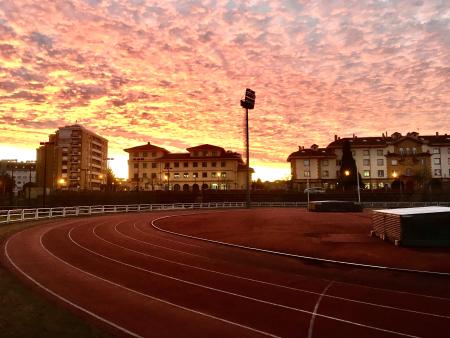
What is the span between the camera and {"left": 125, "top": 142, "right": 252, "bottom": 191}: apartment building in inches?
4090

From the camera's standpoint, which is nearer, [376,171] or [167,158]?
[376,171]

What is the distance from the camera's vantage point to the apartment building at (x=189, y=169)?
4090 inches

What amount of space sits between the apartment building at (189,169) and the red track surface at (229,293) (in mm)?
82578

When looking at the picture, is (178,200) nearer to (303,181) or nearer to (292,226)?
(303,181)

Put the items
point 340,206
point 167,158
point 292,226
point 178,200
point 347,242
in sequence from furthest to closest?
1. point 167,158
2. point 178,200
3. point 340,206
4. point 292,226
5. point 347,242

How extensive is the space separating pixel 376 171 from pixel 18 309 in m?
97.7

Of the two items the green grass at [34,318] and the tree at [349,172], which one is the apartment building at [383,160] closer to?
the tree at [349,172]

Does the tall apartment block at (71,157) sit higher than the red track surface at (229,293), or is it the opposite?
the tall apartment block at (71,157)

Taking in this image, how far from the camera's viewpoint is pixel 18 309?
34.4 feet

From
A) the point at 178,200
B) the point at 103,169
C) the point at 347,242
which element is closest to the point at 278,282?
the point at 347,242

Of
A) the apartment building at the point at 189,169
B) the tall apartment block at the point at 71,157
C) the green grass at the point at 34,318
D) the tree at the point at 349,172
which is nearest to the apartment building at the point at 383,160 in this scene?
the tree at the point at 349,172

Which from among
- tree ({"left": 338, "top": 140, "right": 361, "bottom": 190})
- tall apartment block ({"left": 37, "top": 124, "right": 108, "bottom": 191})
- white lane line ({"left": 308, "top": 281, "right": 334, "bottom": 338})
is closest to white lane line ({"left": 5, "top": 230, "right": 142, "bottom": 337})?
white lane line ({"left": 308, "top": 281, "right": 334, "bottom": 338})

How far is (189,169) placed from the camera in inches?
4139

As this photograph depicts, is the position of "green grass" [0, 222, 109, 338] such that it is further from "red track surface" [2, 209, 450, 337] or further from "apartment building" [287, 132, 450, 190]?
"apartment building" [287, 132, 450, 190]
